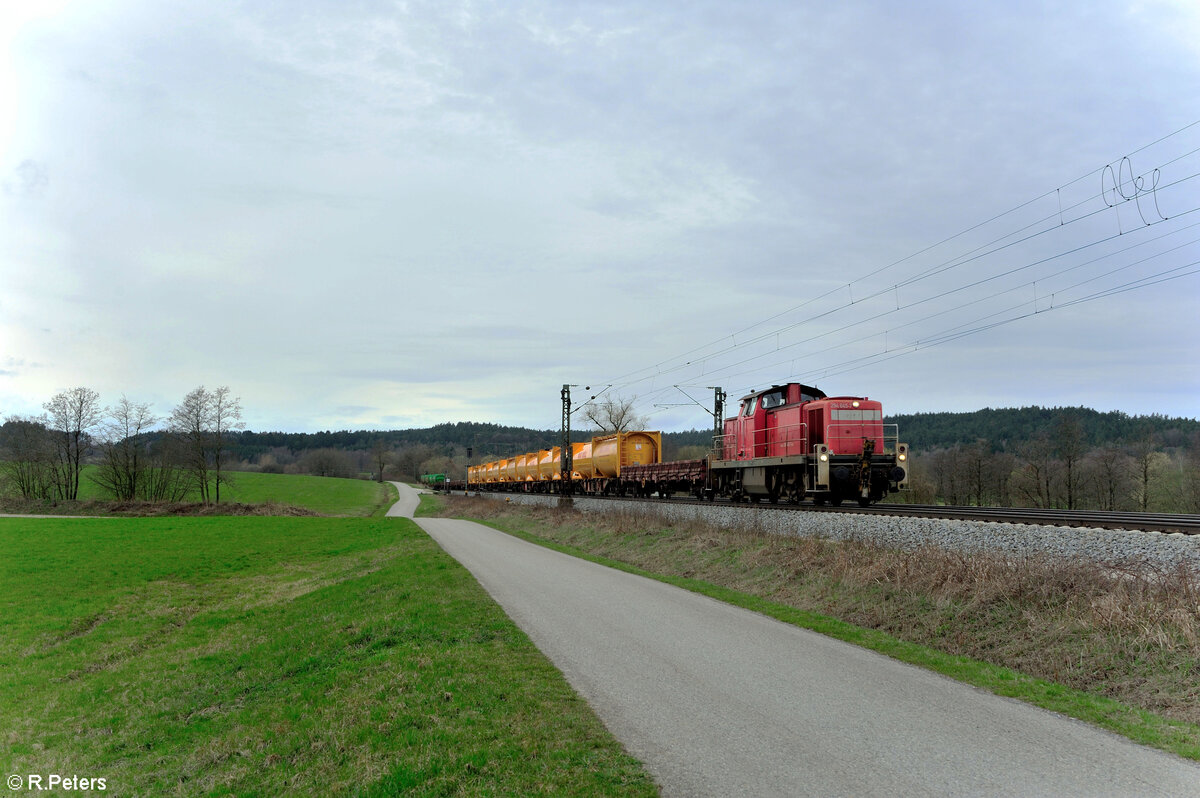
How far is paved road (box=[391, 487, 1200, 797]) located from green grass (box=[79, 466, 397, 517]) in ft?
198

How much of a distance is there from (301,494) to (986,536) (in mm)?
88200

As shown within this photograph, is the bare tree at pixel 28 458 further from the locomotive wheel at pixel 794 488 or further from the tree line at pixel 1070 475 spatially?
the tree line at pixel 1070 475

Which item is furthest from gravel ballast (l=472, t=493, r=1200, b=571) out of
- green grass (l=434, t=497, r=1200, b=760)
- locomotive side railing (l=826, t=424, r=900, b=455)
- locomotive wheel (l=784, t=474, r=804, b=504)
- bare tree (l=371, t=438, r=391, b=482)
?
bare tree (l=371, t=438, r=391, b=482)

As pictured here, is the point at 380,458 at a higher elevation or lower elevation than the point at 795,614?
lower

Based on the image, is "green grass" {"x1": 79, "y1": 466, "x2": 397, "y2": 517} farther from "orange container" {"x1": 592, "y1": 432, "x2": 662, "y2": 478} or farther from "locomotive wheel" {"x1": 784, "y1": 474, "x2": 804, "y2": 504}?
"locomotive wheel" {"x1": 784, "y1": 474, "x2": 804, "y2": 504}

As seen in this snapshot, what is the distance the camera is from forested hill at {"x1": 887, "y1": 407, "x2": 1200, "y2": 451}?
3159 inches

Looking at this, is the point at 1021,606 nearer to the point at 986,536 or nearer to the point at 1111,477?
the point at 986,536

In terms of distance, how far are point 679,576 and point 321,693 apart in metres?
10.4

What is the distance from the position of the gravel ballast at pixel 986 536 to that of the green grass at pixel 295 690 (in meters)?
8.72

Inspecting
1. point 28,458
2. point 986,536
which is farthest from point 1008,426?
point 28,458

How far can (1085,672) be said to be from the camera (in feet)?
Answer: 27.3

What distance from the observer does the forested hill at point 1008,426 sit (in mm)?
80250

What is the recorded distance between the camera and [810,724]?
21.9 feet

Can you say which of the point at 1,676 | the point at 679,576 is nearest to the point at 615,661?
the point at 679,576
